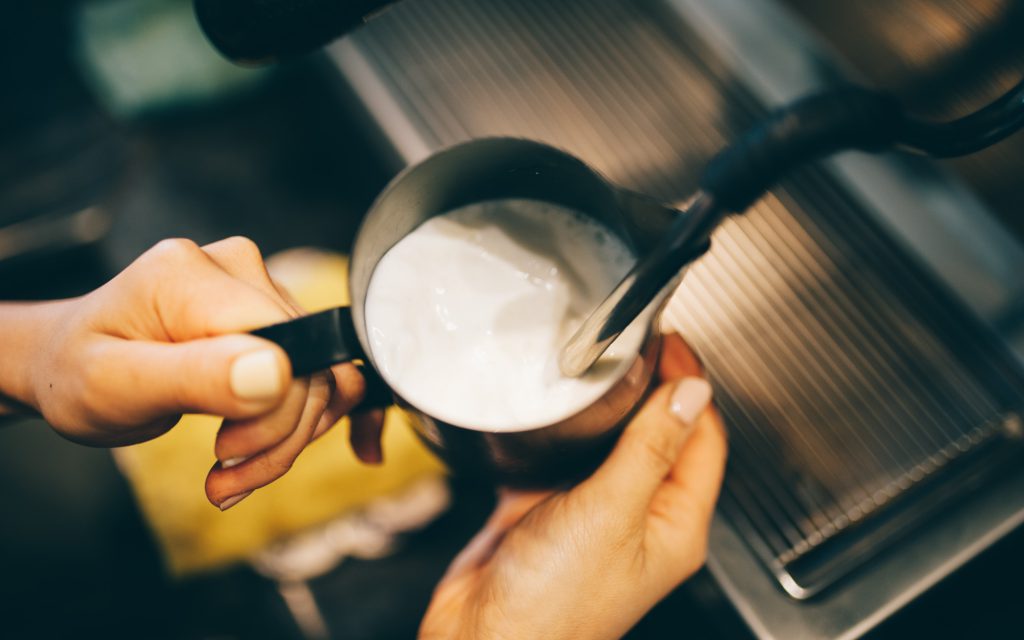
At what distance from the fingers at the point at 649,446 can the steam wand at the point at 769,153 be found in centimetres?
16

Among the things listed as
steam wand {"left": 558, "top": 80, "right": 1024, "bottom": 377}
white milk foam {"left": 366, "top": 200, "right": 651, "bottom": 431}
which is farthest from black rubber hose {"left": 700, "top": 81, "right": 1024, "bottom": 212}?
white milk foam {"left": 366, "top": 200, "right": 651, "bottom": 431}

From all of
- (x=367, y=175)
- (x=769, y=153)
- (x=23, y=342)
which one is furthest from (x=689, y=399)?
(x=367, y=175)

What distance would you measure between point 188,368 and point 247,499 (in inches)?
20.2

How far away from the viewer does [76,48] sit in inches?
47.9

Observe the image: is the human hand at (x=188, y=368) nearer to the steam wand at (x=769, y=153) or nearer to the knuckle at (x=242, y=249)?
the knuckle at (x=242, y=249)

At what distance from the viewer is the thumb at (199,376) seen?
1.34ft

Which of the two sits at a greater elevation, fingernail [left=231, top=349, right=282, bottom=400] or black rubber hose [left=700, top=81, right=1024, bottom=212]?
black rubber hose [left=700, top=81, right=1024, bottom=212]

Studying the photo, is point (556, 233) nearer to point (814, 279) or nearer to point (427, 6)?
point (814, 279)

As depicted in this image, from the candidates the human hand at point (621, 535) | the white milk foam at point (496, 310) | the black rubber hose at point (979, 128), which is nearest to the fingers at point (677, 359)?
the human hand at point (621, 535)

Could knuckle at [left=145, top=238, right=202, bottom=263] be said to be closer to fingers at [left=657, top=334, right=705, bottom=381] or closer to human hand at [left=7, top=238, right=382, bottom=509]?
human hand at [left=7, top=238, right=382, bottom=509]

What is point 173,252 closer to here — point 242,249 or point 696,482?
point 242,249

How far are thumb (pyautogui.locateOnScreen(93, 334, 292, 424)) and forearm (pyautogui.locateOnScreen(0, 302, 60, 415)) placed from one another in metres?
0.11

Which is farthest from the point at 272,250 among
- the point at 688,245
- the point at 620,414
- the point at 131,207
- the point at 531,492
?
the point at 688,245

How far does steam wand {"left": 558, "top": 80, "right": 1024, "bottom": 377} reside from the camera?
0.31m
